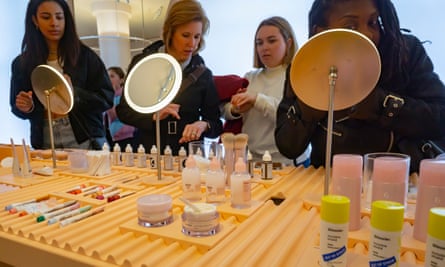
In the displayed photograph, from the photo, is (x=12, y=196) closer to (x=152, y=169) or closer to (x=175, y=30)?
(x=152, y=169)

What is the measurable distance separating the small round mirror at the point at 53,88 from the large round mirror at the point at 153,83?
0.34m

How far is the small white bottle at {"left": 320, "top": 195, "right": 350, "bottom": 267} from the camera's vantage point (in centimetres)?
40

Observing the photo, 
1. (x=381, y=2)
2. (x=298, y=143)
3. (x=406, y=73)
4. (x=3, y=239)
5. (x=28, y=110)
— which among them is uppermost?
(x=381, y=2)

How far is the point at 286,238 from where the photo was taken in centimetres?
52

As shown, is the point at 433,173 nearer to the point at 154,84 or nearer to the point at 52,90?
the point at 154,84

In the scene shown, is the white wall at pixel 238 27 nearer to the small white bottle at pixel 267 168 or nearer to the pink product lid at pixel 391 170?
the small white bottle at pixel 267 168

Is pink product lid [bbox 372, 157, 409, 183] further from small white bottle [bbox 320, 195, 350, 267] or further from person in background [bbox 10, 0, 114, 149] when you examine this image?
person in background [bbox 10, 0, 114, 149]

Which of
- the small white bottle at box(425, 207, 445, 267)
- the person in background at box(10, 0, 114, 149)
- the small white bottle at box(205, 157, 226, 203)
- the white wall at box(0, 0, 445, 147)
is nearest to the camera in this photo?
the small white bottle at box(425, 207, 445, 267)

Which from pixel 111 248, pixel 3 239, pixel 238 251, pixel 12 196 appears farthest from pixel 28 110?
pixel 238 251

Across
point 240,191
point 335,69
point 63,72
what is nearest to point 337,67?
point 335,69

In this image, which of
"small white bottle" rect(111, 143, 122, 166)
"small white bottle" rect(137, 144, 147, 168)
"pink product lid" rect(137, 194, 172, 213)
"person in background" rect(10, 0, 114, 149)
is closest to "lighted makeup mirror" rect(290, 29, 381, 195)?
"pink product lid" rect(137, 194, 172, 213)

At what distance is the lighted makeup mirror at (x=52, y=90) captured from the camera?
112 cm

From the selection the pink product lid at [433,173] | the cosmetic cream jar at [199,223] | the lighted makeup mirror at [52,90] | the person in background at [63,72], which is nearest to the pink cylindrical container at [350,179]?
the pink product lid at [433,173]

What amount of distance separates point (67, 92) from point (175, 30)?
527mm
